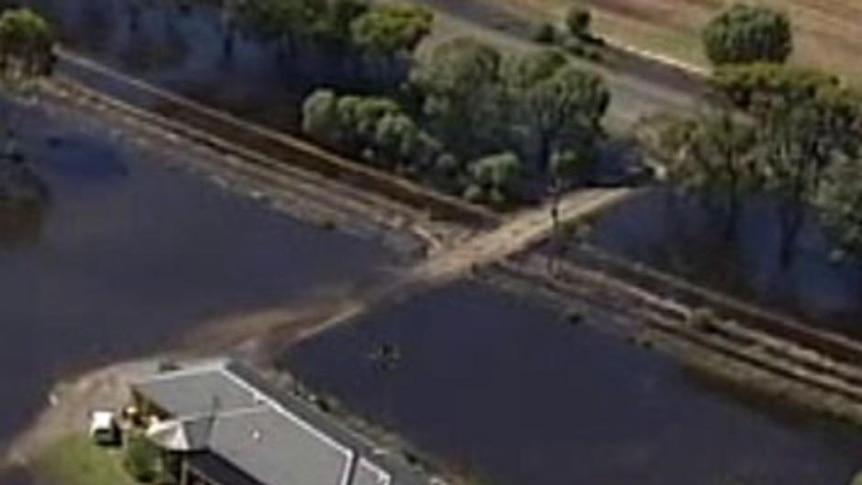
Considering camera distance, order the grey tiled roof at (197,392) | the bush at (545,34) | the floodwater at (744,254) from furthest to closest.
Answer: the bush at (545,34), the floodwater at (744,254), the grey tiled roof at (197,392)

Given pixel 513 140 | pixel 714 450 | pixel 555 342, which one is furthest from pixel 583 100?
pixel 714 450

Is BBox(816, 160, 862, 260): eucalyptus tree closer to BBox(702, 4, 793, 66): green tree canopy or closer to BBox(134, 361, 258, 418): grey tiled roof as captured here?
BBox(702, 4, 793, 66): green tree canopy

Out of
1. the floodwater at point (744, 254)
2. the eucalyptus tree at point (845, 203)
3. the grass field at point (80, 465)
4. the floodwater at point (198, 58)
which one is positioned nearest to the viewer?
the grass field at point (80, 465)

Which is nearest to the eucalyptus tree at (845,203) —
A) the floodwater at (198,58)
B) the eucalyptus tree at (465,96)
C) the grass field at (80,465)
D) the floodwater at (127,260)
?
the eucalyptus tree at (465,96)

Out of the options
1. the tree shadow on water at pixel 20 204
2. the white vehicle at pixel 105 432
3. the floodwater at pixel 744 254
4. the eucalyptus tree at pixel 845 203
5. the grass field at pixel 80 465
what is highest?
the eucalyptus tree at pixel 845 203

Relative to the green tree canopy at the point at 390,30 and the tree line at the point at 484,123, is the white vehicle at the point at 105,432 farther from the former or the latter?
the green tree canopy at the point at 390,30

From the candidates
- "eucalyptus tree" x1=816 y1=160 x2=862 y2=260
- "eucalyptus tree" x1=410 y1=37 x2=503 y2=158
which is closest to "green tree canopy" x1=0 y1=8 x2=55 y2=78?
"eucalyptus tree" x1=410 y1=37 x2=503 y2=158

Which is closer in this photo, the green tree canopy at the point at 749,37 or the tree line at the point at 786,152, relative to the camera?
the tree line at the point at 786,152

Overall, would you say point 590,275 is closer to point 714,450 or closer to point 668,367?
point 668,367

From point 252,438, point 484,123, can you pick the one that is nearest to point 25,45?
point 484,123
